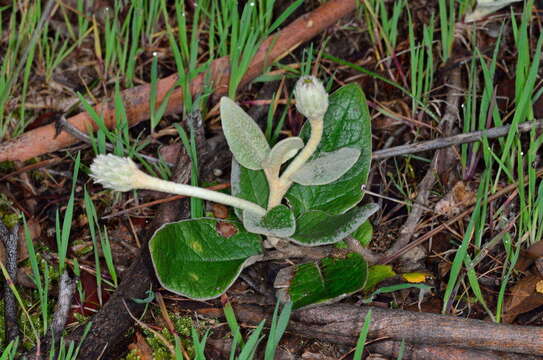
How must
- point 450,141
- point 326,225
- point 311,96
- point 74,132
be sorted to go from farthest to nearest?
1. point 74,132
2. point 450,141
3. point 326,225
4. point 311,96

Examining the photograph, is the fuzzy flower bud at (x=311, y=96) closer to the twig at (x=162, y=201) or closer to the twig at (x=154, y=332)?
the twig at (x=162, y=201)

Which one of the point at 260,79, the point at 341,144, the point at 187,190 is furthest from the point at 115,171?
the point at 260,79

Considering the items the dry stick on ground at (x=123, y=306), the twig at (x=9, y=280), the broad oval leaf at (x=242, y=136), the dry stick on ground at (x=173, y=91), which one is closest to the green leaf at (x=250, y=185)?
the broad oval leaf at (x=242, y=136)

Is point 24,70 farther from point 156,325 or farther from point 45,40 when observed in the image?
point 156,325

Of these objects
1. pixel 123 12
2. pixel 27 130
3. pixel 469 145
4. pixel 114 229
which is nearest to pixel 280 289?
pixel 114 229

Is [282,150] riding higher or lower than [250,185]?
higher

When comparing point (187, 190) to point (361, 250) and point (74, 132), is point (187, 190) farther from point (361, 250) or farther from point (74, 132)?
point (74, 132)

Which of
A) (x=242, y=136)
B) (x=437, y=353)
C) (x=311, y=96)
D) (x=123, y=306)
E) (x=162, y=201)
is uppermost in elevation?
(x=311, y=96)
